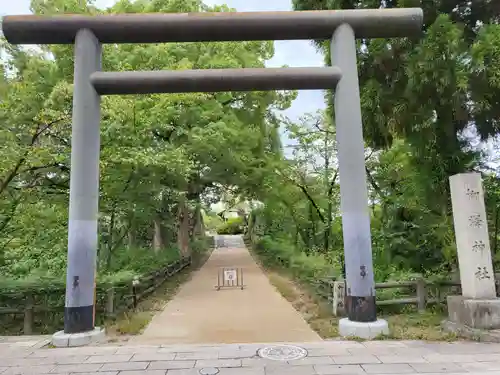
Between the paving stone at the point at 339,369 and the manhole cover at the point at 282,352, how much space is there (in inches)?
22.6

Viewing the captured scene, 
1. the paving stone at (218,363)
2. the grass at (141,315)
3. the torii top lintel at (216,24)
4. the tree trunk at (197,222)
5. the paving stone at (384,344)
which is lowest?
the paving stone at (384,344)

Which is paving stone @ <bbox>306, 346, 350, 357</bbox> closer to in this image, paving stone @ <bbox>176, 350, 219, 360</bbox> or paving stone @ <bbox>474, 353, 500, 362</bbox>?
paving stone @ <bbox>176, 350, 219, 360</bbox>

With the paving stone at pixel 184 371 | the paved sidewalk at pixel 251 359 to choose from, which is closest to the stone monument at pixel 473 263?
the paved sidewalk at pixel 251 359

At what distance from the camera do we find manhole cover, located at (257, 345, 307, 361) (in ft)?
19.8

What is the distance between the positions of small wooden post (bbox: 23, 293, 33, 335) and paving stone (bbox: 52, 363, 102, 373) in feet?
11.9

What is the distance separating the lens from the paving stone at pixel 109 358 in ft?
19.9

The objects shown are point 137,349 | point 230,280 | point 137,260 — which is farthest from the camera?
point 137,260

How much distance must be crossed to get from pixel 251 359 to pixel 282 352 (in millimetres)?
623

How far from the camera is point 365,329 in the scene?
7117 mm

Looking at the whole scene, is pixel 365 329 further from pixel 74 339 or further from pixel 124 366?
pixel 74 339

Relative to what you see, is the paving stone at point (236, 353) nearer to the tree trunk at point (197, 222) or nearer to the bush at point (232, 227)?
the tree trunk at point (197, 222)

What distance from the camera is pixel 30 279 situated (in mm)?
9422

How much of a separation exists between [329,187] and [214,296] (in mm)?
6465

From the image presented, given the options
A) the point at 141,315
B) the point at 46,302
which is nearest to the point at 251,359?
the point at 141,315
